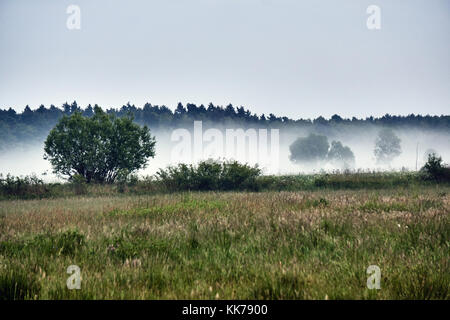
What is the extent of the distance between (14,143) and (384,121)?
17393 cm

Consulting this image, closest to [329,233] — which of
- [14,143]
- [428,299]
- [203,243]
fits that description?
[203,243]

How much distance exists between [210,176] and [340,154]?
359 feet

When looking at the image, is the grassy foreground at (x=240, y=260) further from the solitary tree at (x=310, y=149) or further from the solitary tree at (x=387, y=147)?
the solitary tree at (x=387, y=147)

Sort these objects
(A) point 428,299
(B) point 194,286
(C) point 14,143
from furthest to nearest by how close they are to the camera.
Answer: (C) point 14,143, (B) point 194,286, (A) point 428,299

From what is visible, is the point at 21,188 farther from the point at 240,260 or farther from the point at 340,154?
the point at 340,154

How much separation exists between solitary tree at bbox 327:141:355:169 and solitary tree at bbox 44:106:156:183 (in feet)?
336

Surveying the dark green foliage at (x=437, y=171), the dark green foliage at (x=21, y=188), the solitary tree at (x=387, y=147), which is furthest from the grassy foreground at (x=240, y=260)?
the solitary tree at (x=387, y=147)

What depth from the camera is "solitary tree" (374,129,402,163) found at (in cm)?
12175

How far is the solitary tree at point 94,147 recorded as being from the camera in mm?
30125

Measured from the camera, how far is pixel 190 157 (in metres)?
162

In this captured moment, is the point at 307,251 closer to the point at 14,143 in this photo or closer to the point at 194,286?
the point at 194,286

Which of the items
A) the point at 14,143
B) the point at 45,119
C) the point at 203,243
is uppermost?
the point at 45,119

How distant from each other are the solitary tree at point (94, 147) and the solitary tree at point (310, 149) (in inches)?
3788
